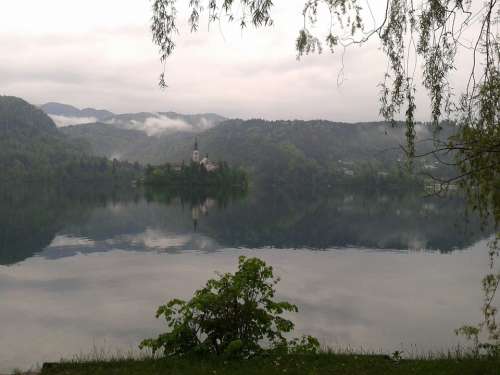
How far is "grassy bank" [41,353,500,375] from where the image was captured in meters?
10.9

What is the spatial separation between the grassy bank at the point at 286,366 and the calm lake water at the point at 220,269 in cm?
395

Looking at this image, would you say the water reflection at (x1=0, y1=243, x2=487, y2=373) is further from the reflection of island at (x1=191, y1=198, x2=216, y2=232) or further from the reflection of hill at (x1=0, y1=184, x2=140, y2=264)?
the reflection of island at (x1=191, y1=198, x2=216, y2=232)

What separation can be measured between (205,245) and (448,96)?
170ft

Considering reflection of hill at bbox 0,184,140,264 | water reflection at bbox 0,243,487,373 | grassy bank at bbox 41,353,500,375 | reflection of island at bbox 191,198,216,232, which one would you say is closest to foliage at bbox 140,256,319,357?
grassy bank at bbox 41,353,500,375

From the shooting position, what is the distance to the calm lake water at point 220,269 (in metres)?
24.3

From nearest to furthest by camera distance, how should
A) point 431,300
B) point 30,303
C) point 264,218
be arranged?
point 30,303, point 431,300, point 264,218

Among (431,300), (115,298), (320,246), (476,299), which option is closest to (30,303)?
(115,298)

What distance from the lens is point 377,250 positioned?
56031mm

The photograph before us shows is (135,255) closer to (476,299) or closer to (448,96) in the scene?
(476,299)

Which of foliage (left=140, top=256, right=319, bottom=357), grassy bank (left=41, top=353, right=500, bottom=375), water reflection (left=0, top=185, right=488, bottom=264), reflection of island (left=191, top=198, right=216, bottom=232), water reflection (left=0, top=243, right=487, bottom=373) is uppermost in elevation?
foliage (left=140, top=256, right=319, bottom=357)

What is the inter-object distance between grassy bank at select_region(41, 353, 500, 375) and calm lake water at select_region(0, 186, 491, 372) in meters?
3.95

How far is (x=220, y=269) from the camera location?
143 ft

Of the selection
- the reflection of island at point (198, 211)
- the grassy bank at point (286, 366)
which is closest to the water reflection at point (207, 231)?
the reflection of island at point (198, 211)

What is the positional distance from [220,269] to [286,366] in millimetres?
32463
